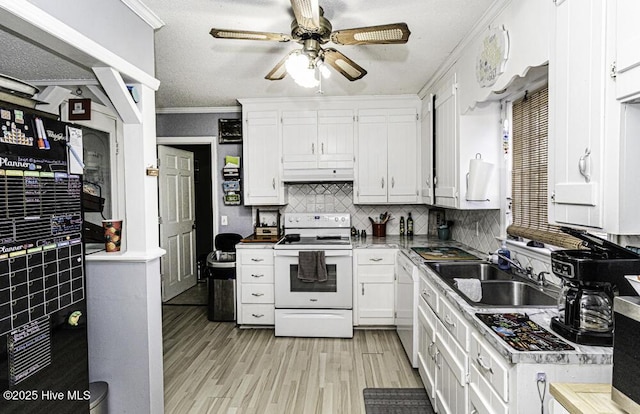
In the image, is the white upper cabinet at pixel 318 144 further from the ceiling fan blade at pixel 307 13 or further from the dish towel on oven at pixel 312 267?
the ceiling fan blade at pixel 307 13

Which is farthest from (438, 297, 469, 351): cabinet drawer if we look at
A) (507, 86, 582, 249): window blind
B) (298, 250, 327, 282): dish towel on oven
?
(298, 250, 327, 282): dish towel on oven

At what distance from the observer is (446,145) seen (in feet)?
10.3

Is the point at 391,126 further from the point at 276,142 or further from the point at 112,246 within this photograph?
the point at 112,246

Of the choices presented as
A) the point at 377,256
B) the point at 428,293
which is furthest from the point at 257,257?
the point at 428,293

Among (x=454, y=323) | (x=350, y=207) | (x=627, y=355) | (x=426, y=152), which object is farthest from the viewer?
(x=350, y=207)

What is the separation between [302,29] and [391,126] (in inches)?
87.9

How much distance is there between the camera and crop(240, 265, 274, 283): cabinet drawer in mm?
3740

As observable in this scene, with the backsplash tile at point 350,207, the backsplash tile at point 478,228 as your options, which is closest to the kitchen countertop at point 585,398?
the backsplash tile at point 478,228

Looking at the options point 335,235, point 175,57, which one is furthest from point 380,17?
point 335,235

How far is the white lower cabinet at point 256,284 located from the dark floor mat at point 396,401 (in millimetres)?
1433

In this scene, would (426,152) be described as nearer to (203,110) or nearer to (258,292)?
(258,292)

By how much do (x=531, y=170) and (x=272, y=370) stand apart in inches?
94.8

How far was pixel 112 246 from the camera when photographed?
2.10 meters

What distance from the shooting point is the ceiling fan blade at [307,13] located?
1.63 meters
